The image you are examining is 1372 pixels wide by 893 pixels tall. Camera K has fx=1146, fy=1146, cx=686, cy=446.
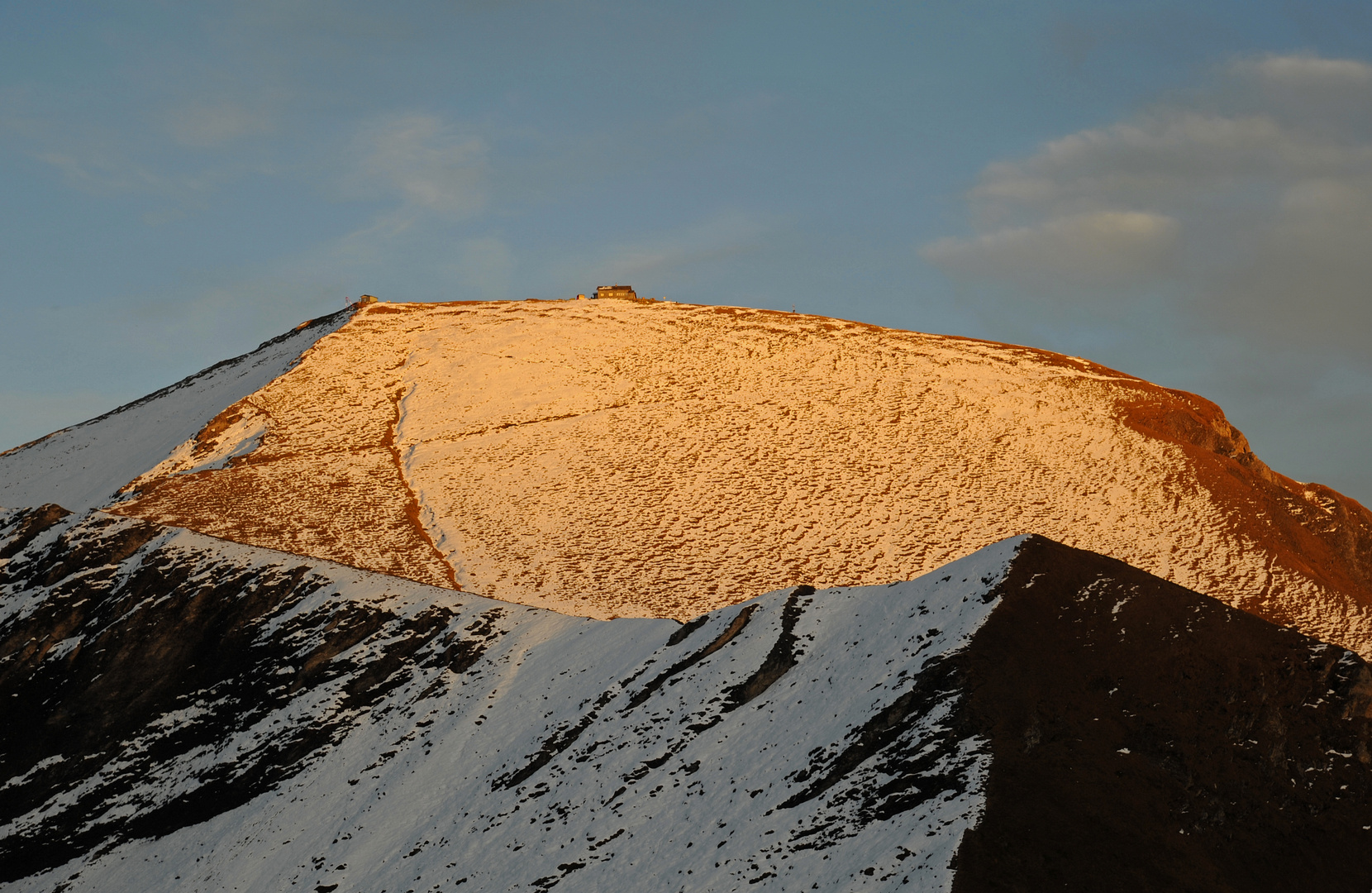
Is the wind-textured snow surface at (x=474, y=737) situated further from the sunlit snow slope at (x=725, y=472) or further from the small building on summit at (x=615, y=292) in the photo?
the small building on summit at (x=615, y=292)

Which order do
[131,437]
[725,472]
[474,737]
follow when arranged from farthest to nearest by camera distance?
[131,437] → [725,472] → [474,737]

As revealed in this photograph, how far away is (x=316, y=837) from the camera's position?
33500mm

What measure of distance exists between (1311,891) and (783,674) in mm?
13498

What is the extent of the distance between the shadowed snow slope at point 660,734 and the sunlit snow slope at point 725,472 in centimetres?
709

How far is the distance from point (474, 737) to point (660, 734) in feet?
24.3

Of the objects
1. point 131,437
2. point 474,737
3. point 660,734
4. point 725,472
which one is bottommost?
point 660,734

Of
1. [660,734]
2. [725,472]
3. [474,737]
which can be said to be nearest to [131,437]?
[725,472]

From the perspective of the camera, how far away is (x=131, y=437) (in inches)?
2657

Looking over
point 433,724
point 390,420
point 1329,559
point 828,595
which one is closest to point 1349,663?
point 828,595

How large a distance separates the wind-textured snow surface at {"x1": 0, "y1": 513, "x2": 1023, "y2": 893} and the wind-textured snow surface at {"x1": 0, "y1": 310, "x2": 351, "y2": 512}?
42.9 ft

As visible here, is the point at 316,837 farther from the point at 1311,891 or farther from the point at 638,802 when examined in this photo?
the point at 1311,891

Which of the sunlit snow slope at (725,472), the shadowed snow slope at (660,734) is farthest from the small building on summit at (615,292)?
the shadowed snow slope at (660,734)

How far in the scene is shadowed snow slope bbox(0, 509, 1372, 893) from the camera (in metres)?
23.7

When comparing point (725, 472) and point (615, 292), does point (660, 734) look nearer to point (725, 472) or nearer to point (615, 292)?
point (725, 472)
